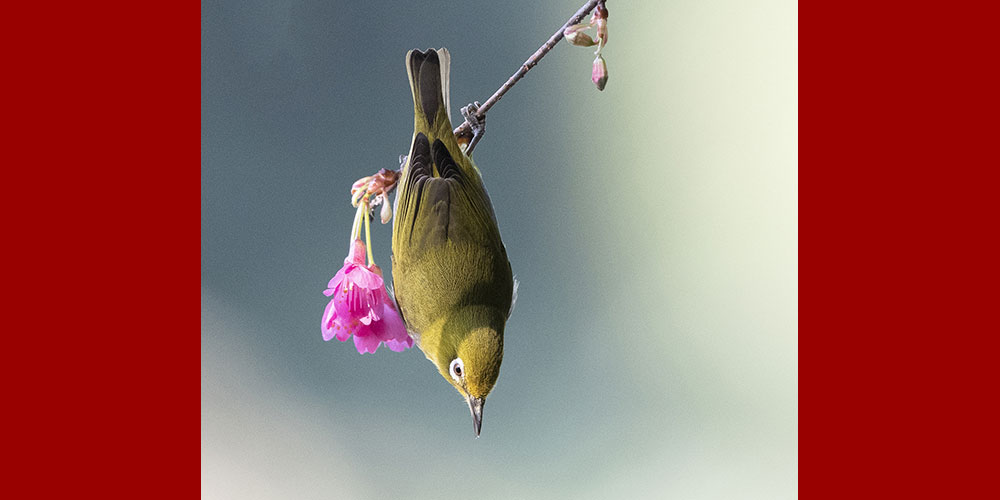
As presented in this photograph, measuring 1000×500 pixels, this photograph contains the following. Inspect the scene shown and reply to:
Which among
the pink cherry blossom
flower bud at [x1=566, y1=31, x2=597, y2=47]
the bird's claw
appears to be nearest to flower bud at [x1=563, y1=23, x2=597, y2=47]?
flower bud at [x1=566, y1=31, x2=597, y2=47]

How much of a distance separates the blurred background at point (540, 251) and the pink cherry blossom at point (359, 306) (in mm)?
238

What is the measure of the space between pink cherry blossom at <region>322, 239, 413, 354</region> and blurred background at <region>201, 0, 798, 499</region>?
24 centimetres

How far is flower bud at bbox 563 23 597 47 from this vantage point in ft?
2.61

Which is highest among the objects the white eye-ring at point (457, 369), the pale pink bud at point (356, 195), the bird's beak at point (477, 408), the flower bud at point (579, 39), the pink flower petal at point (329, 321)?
the flower bud at point (579, 39)

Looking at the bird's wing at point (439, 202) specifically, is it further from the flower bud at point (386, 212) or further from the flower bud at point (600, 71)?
the flower bud at point (600, 71)

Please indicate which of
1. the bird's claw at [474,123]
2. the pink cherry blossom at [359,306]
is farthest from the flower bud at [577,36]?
the pink cherry blossom at [359,306]

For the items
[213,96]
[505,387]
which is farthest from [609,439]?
[213,96]

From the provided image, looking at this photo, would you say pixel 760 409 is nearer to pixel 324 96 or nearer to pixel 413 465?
pixel 413 465

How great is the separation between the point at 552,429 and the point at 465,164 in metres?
0.48

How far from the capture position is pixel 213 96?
1.17 meters

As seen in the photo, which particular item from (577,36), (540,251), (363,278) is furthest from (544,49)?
(540,251)

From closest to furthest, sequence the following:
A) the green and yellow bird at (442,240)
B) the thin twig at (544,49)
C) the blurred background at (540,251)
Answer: the thin twig at (544,49)
the green and yellow bird at (442,240)
the blurred background at (540,251)

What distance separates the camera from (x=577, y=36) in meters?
0.80

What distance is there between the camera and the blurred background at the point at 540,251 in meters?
1.09
